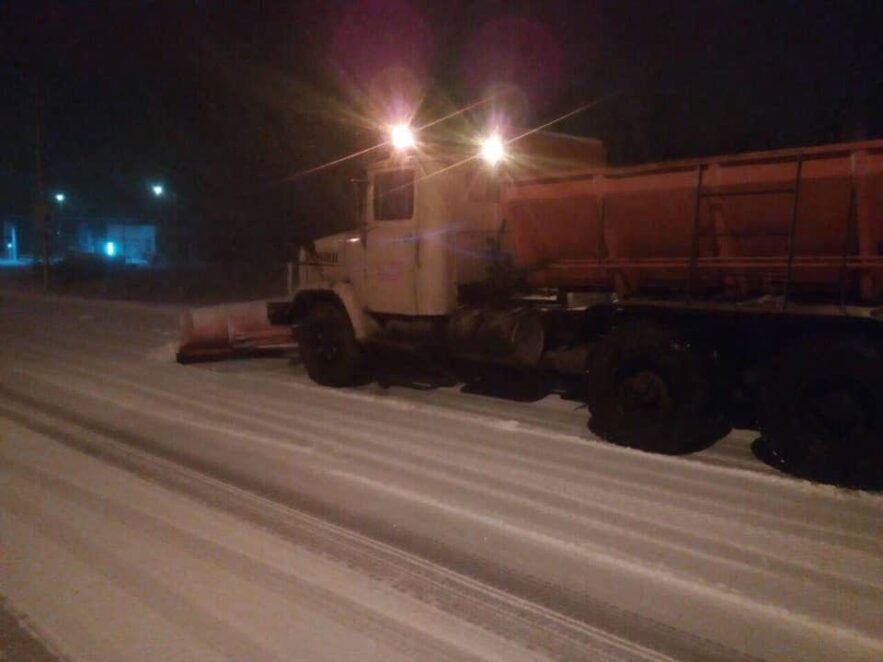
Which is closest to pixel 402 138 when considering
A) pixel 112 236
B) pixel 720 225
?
pixel 720 225

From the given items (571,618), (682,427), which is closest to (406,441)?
(682,427)

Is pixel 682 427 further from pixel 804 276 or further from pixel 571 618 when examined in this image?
pixel 571 618

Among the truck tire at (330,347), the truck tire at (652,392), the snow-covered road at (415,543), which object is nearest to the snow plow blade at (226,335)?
the truck tire at (330,347)

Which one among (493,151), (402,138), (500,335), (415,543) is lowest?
(415,543)

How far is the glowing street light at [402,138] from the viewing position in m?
9.57

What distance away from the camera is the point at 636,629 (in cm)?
400

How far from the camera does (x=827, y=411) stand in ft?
20.3

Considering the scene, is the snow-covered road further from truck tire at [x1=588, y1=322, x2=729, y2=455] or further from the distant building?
the distant building

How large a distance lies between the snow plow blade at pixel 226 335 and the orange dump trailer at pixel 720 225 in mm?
5826

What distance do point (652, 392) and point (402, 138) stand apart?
449cm

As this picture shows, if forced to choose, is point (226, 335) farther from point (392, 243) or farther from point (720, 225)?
point (720, 225)

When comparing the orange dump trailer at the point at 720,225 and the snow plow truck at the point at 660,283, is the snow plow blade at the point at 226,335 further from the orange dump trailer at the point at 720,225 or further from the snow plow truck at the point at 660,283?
the orange dump trailer at the point at 720,225

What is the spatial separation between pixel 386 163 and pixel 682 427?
5.01 metres

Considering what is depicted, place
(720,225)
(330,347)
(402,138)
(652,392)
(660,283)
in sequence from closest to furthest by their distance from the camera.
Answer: (720,225) < (652,392) < (660,283) < (402,138) < (330,347)
